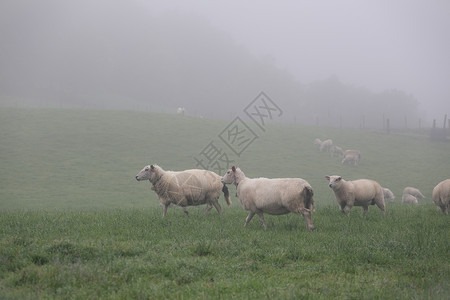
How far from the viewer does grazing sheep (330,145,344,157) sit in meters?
53.4

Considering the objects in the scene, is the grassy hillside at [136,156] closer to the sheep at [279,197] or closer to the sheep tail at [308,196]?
the sheep at [279,197]

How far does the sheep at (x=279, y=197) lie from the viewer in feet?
35.1

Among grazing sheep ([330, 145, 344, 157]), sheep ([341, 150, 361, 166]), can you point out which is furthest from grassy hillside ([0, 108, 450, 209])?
grazing sheep ([330, 145, 344, 157])

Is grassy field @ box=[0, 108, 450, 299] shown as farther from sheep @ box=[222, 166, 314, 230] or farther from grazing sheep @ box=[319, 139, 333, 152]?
grazing sheep @ box=[319, 139, 333, 152]

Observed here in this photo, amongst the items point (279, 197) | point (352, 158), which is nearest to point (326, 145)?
point (352, 158)

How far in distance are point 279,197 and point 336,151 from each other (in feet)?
148

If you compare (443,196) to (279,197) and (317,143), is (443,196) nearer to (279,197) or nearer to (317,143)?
(279,197)

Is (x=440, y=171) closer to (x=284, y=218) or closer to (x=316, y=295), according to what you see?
(x=284, y=218)

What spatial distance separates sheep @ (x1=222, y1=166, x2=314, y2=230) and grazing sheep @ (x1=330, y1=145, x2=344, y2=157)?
43768 millimetres

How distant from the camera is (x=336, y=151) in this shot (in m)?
53.8

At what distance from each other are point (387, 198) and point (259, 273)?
29.7 meters

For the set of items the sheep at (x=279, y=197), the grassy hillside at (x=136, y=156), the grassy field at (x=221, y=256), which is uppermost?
the sheep at (x=279, y=197)

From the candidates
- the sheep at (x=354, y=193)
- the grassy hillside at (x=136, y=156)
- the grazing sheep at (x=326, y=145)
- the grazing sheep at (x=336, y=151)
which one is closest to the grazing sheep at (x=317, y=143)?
the grassy hillside at (x=136, y=156)

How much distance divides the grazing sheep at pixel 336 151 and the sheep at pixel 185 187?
41641mm
